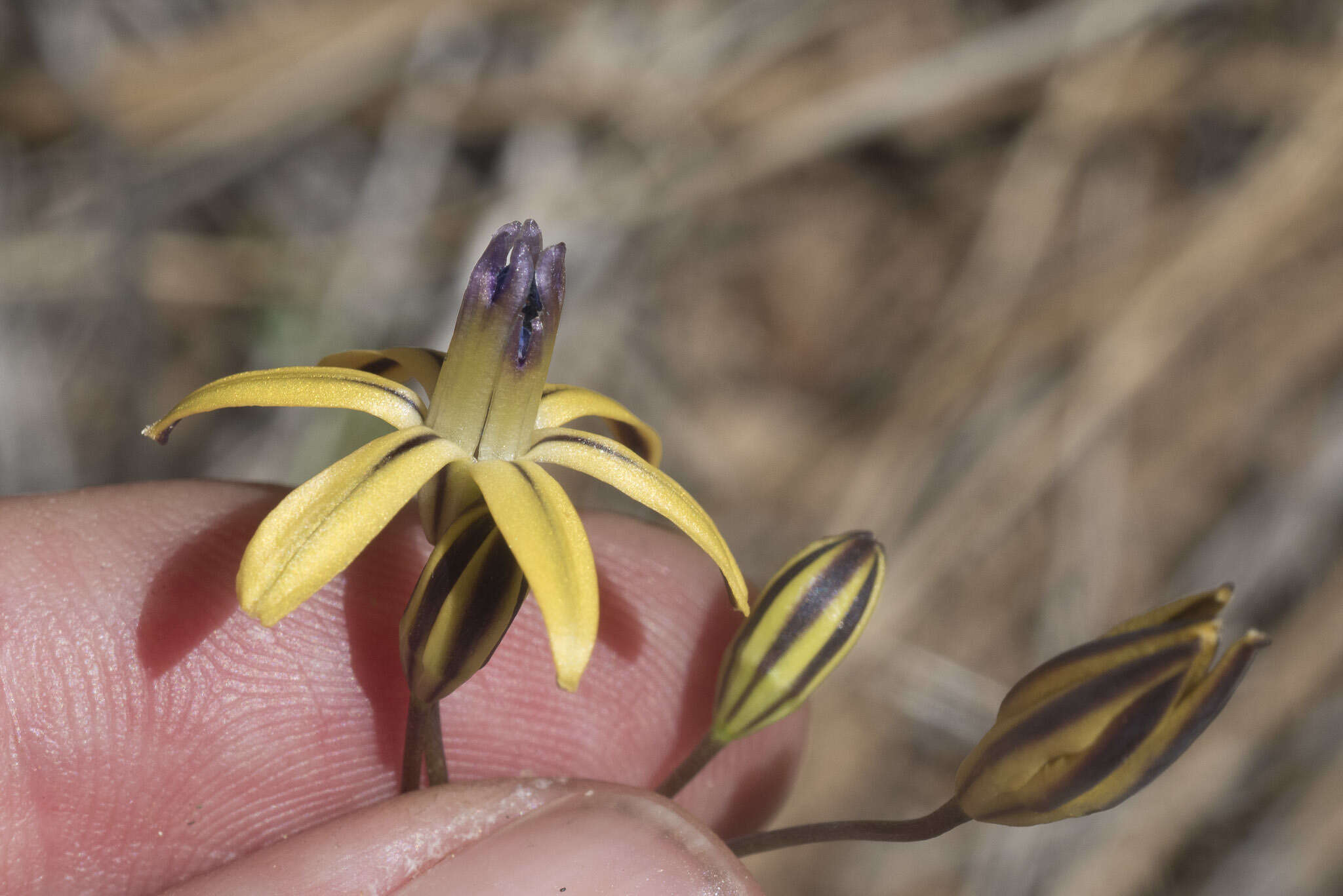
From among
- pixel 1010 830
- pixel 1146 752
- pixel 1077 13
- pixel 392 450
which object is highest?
pixel 1077 13

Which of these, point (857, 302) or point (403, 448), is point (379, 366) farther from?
point (857, 302)

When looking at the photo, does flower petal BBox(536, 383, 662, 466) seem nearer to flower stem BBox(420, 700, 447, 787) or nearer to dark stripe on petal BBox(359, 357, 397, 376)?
dark stripe on petal BBox(359, 357, 397, 376)

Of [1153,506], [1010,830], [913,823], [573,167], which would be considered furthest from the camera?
[1153,506]

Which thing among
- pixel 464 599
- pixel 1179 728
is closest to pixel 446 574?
pixel 464 599

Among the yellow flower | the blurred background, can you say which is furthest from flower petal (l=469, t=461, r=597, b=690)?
the blurred background

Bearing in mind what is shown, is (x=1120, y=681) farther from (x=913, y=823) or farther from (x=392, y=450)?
(x=392, y=450)

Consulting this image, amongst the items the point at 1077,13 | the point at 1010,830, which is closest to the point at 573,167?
the point at 1077,13

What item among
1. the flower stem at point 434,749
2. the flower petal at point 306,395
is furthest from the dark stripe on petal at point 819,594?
the flower petal at point 306,395

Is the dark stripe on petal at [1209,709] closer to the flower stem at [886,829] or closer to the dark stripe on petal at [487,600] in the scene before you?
the flower stem at [886,829]
